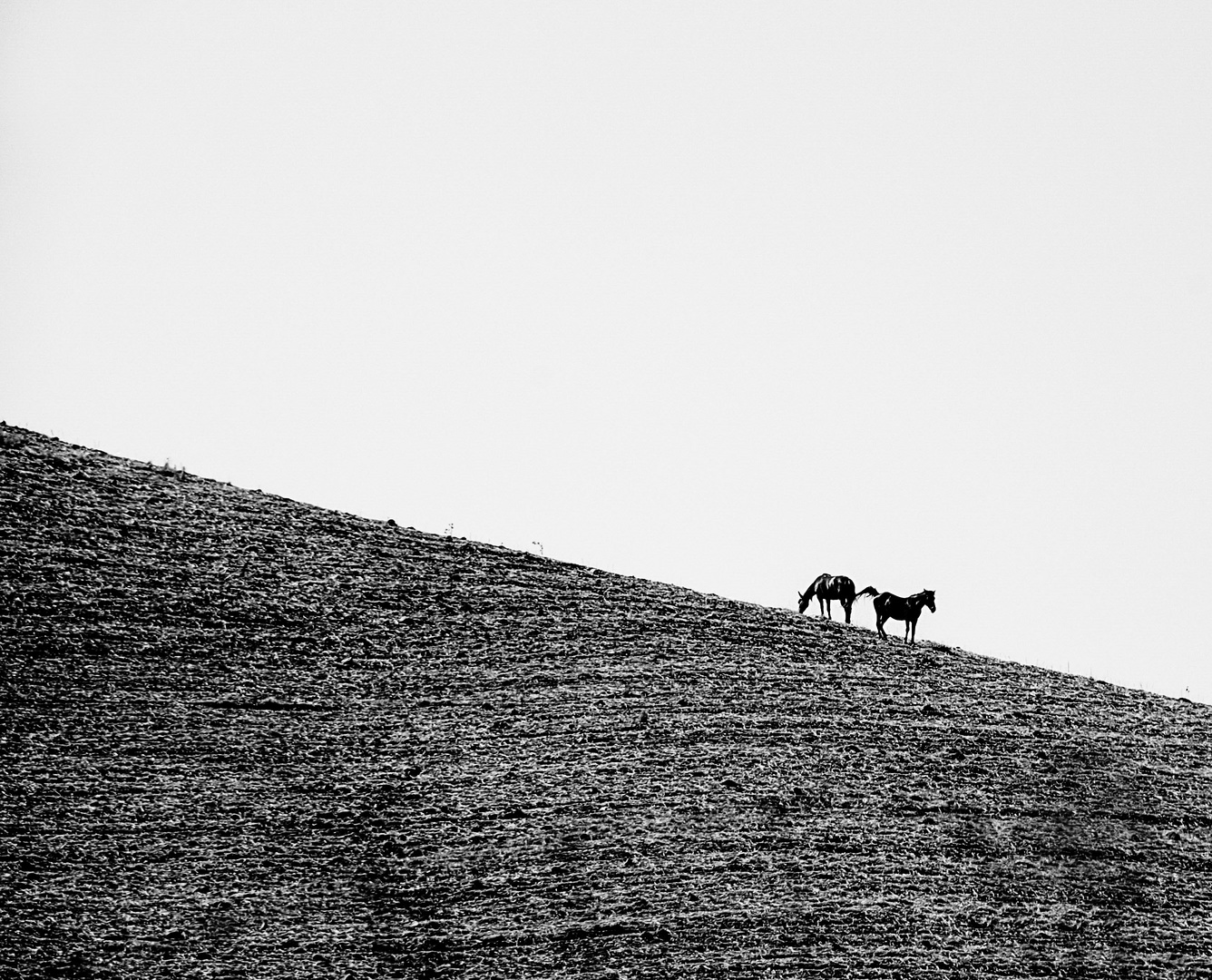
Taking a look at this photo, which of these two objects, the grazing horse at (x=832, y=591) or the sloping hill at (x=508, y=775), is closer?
the sloping hill at (x=508, y=775)

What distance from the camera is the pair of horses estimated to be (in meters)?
29.2

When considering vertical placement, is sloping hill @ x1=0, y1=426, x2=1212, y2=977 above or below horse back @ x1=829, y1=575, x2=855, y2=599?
below

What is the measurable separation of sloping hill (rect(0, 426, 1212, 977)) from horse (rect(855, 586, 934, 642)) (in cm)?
76

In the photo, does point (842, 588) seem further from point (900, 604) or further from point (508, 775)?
point (508, 775)

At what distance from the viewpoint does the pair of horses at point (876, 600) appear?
95.9ft

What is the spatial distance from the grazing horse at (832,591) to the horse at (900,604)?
277 millimetres

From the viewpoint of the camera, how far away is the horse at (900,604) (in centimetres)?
2923

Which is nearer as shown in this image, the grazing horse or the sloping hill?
the sloping hill

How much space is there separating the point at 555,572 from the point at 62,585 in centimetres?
959

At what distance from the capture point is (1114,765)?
25.9 m

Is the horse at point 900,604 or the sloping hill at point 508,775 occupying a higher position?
the horse at point 900,604

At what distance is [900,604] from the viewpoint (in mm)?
29266

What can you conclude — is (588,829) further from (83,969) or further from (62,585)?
(62,585)

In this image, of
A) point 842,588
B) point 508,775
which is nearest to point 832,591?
point 842,588
